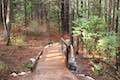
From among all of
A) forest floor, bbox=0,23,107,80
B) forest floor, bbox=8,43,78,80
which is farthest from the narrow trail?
forest floor, bbox=0,23,107,80

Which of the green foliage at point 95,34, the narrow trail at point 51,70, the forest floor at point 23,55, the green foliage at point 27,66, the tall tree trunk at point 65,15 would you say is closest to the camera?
the narrow trail at point 51,70

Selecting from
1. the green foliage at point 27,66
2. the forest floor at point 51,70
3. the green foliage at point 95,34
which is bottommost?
the green foliage at point 27,66

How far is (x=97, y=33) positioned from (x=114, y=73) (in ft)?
12.3

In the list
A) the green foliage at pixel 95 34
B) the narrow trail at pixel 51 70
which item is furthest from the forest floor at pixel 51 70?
the green foliage at pixel 95 34

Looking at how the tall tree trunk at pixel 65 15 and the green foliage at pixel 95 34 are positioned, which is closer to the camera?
the green foliage at pixel 95 34

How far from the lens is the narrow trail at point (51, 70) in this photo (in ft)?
38.8

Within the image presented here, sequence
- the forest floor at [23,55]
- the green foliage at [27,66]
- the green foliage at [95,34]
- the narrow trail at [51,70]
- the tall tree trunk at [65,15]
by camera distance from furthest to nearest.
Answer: the tall tree trunk at [65,15], the green foliage at [95,34], the forest floor at [23,55], the green foliage at [27,66], the narrow trail at [51,70]

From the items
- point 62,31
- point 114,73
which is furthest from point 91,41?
point 62,31

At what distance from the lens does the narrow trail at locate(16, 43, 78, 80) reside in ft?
38.8

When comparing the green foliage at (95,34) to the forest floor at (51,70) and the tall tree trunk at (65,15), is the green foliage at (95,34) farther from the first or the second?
the tall tree trunk at (65,15)

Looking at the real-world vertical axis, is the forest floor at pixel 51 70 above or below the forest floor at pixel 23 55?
above

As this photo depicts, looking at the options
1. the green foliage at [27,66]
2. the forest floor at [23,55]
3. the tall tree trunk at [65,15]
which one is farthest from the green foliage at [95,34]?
the tall tree trunk at [65,15]

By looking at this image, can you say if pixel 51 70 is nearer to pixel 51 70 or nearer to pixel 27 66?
pixel 51 70

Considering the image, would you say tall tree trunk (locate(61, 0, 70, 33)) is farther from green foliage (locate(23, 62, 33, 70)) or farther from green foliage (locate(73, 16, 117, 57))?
green foliage (locate(23, 62, 33, 70))
